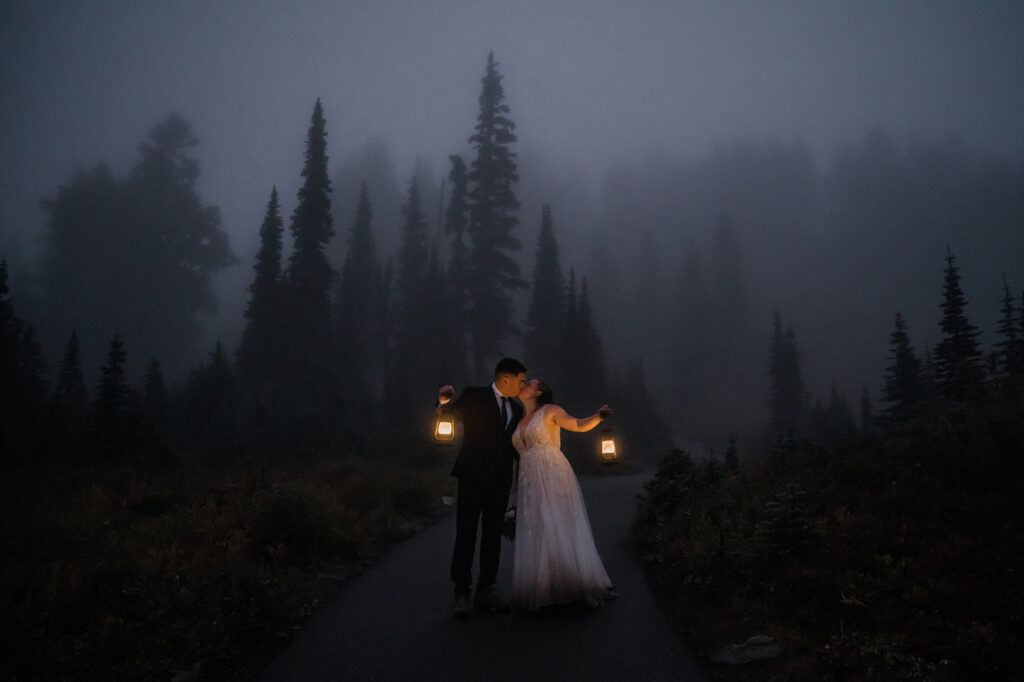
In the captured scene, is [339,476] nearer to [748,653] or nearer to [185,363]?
[748,653]

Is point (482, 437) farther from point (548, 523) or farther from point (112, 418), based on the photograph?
point (112, 418)

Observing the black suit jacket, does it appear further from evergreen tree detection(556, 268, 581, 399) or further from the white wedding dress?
evergreen tree detection(556, 268, 581, 399)

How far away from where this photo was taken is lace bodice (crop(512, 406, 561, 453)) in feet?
26.0

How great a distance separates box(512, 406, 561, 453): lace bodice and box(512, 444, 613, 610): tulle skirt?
128 mm

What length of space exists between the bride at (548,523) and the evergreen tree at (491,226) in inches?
→ 1552

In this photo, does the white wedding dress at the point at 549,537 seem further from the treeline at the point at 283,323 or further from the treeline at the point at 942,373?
the treeline at the point at 283,323

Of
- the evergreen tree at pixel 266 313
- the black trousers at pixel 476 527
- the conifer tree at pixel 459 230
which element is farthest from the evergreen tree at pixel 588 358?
the black trousers at pixel 476 527

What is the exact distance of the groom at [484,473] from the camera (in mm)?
7258

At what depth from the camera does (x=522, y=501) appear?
777 centimetres

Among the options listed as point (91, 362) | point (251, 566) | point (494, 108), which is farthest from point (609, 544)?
point (91, 362)

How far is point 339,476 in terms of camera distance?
65.3 ft

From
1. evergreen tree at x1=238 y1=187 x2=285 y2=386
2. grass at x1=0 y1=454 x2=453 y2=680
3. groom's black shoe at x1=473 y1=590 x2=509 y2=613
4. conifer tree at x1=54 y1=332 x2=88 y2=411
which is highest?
evergreen tree at x1=238 y1=187 x2=285 y2=386

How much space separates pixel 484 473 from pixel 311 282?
127 ft

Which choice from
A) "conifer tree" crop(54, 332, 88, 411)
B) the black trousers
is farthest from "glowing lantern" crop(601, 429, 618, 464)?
"conifer tree" crop(54, 332, 88, 411)
